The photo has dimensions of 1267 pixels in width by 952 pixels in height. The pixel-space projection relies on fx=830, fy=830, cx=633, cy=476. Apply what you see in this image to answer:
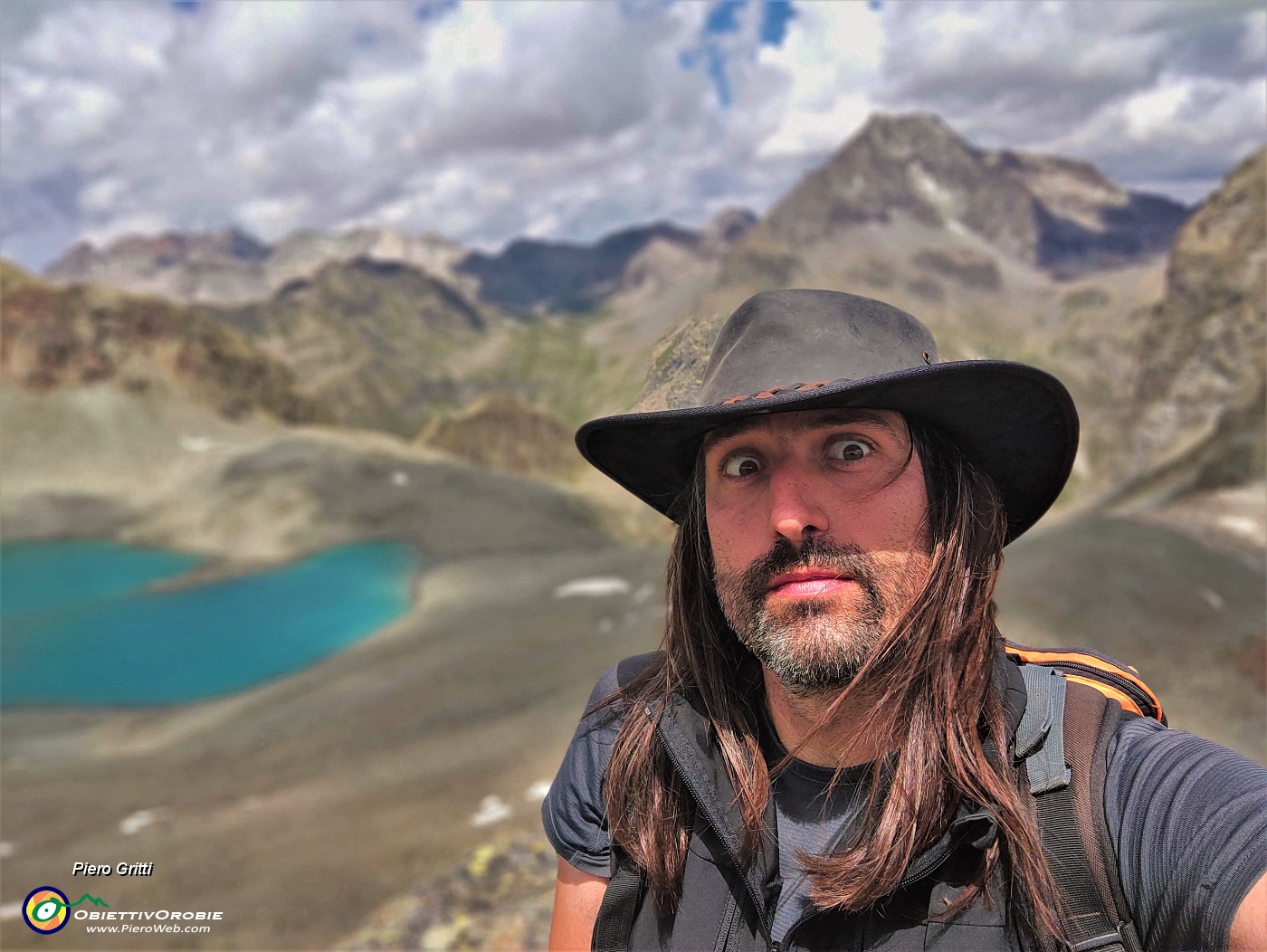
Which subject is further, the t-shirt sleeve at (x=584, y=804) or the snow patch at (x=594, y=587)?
the snow patch at (x=594, y=587)

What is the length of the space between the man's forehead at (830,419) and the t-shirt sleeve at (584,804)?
127 cm

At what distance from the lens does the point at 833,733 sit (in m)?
2.59

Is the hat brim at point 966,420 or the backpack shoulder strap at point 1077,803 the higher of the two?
the hat brim at point 966,420

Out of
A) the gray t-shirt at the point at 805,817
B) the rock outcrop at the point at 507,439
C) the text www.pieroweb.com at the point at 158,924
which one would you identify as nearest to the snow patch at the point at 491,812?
the text www.pieroweb.com at the point at 158,924

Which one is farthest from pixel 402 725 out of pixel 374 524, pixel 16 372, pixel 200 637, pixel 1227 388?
pixel 1227 388

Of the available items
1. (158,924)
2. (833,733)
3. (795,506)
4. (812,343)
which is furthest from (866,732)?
(158,924)

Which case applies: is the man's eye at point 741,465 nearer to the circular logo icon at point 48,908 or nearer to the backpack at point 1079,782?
the backpack at point 1079,782

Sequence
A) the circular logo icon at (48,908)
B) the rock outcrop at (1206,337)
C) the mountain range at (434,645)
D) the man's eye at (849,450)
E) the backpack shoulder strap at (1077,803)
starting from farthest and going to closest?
the rock outcrop at (1206,337) < the mountain range at (434,645) < the circular logo icon at (48,908) < the man's eye at (849,450) < the backpack shoulder strap at (1077,803)

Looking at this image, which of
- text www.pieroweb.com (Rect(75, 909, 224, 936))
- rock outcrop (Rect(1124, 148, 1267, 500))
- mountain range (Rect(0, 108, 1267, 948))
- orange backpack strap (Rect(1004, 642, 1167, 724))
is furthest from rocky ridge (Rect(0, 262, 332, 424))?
orange backpack strap (Rect(1004, 642, 1167, 724))

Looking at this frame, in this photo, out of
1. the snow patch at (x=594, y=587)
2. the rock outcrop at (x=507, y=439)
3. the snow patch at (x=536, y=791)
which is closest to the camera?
the snow patch at (x=536, y=791)

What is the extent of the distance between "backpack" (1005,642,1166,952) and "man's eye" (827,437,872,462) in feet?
2.69

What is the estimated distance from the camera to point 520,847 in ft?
37.3

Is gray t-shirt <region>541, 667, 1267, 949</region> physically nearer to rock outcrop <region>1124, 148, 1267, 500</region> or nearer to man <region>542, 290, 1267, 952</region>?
man <region>542, 290, 1267, 952</region>

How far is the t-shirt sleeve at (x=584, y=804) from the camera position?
9.26 feet
